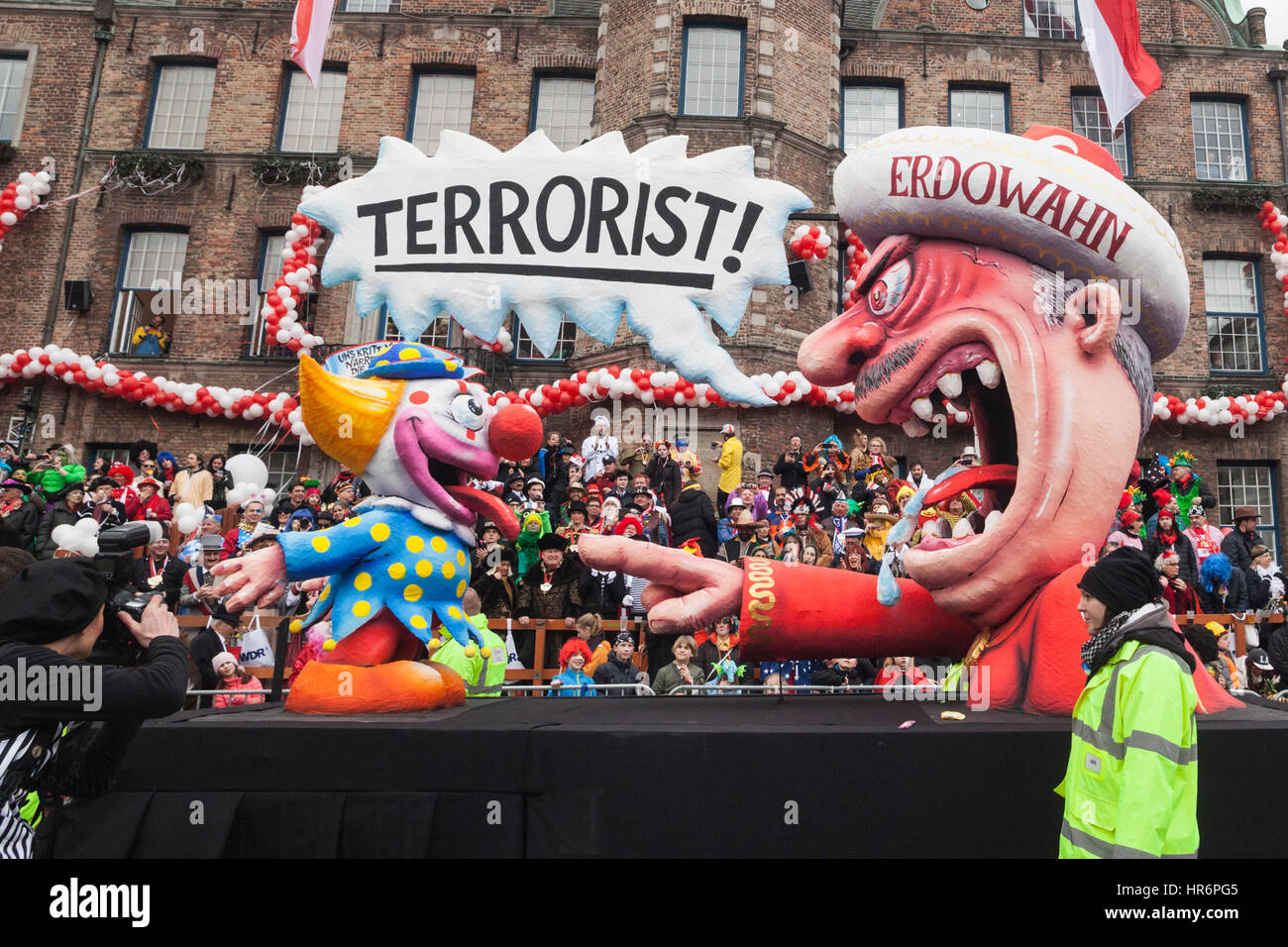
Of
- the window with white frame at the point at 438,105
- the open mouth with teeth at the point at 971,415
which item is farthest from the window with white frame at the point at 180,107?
the open mouth with teeth at the point at 971,415

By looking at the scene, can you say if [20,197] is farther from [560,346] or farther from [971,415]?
[971,415]

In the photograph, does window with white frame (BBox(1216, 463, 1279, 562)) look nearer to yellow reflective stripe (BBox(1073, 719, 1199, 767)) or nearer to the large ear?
the large ear

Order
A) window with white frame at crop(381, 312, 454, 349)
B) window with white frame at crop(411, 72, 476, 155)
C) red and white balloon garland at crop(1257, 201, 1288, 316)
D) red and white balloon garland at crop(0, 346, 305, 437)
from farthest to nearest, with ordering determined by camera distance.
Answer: window with white frame at crop(411, 72, 476, 155) → red and white balloon garland at crop(1257, 201, 1288, 316) → window with white frame at crop(381, 312, 454, 349) → red and white balloon garland at crop(0, 346, 305, 437)

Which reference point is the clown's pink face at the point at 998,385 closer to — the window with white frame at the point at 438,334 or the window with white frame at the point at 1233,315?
the window with white frame at the point at 438,334

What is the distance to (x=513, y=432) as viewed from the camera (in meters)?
4.25

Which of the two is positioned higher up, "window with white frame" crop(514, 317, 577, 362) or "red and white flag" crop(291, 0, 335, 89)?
"red and white flag" crop(291, 0, 335, 89)

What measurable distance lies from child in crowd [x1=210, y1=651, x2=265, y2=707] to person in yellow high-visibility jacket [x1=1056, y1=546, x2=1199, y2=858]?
16.0 ft

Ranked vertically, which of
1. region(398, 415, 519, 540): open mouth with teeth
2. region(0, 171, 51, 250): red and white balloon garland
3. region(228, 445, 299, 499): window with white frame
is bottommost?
region(398, 415, 519, 540): open mouth with teeth

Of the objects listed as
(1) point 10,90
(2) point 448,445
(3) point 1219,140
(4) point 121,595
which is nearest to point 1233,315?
(3) point 1219,140

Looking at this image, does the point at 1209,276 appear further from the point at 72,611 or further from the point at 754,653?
the point at 72,611

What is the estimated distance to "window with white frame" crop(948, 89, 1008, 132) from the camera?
18766mm

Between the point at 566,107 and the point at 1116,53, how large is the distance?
33.4 ft

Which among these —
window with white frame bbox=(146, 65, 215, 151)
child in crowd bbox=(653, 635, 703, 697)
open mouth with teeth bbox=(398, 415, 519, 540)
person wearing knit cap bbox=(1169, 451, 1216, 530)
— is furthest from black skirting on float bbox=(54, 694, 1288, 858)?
window with white frame bbox=(146, 65, 215, 151)

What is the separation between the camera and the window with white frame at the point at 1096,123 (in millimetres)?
18828
